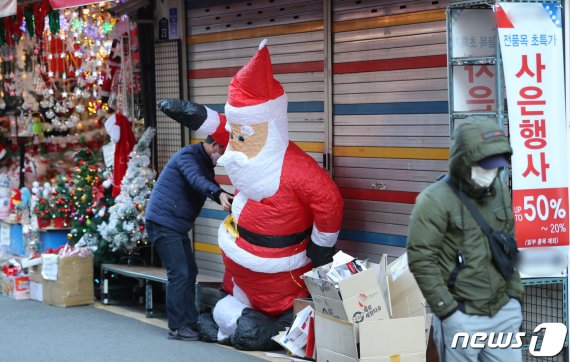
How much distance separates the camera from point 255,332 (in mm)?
9266

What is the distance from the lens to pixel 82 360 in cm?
929

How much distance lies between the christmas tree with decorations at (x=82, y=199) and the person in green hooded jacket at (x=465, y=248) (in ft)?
21.6

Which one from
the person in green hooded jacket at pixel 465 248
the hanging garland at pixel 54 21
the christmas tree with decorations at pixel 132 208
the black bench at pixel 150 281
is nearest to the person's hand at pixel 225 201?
the black bench at pixel 150 281

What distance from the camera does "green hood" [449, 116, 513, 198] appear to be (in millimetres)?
5746

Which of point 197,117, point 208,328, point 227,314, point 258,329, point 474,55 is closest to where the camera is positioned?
point 474,55

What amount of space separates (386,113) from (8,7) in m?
4.89

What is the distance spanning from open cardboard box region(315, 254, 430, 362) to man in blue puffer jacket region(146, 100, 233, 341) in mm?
2521

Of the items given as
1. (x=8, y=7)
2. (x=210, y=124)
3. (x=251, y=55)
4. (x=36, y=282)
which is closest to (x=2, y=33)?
(x=8, y=7)

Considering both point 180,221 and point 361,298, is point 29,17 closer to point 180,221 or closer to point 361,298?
point 180,221

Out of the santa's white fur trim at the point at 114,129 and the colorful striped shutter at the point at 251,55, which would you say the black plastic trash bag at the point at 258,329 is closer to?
the colorful striped shutter at the point at 251,55

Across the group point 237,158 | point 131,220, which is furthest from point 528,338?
point 131,220

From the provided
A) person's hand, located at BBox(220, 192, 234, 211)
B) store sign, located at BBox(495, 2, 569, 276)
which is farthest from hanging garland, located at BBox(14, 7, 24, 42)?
store sign, located at BBox(495, 2, 569, 276)

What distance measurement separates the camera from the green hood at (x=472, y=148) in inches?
226

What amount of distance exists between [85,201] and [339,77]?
3847 millimetres
